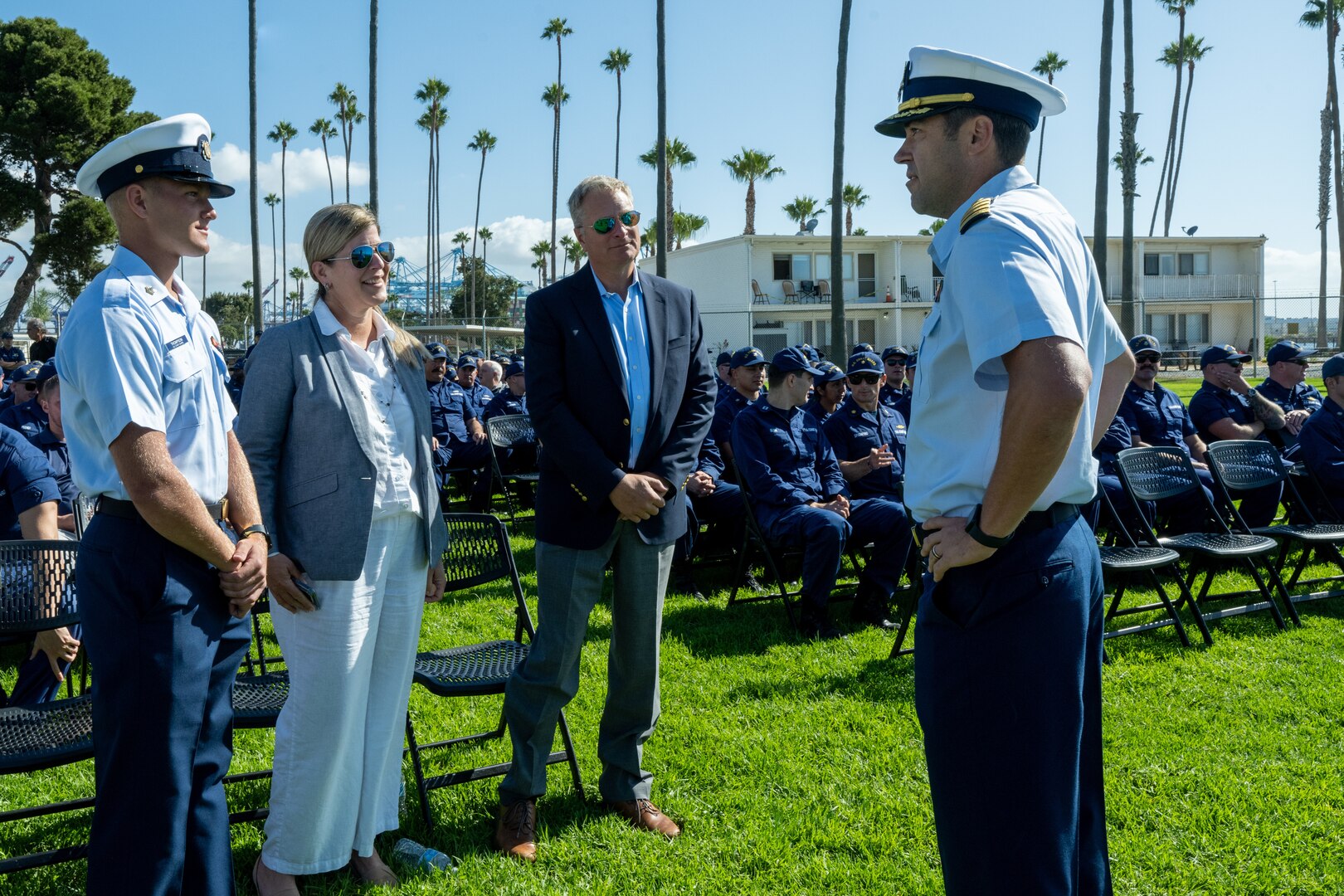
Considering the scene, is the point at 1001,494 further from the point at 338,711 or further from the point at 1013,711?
the point at 338,711

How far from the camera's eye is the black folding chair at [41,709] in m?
3.02

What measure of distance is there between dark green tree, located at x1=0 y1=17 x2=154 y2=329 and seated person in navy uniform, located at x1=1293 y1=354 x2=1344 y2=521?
31221 mm

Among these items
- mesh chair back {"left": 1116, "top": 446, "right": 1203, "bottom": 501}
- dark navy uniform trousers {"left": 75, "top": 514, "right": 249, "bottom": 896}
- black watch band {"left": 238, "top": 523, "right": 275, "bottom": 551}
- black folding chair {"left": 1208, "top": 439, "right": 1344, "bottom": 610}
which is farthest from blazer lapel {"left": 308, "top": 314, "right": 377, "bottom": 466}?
black folding chair {"left": 1208, "top": 439, "right": 1344, "bottom": 610}

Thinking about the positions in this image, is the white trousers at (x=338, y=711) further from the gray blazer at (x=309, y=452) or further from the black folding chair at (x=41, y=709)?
the black folding chair at (x=41, y=709)

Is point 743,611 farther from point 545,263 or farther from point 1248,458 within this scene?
point 545,263

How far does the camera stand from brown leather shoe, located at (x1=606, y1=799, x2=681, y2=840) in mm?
3576

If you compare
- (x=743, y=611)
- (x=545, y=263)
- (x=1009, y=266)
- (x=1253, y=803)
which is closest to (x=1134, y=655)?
(x=1253, y=803)

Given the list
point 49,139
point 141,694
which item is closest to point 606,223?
point 141,694

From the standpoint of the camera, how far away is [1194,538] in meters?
6.45

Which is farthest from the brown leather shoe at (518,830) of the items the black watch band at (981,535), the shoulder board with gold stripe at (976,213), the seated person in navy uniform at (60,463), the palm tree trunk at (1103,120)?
the palm tree trunk at (1103,120)

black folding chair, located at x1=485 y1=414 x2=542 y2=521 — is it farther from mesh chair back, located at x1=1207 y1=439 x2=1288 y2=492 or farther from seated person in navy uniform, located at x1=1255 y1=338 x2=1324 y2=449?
seated person in navy uniform, located at x1=1255 y1=338 x2=1324 y2=449

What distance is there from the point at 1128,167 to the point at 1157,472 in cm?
1727

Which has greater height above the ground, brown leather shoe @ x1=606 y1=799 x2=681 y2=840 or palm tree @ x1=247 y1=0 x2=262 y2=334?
palm tree @ x1=247 y1=0 x2=262 y2=334

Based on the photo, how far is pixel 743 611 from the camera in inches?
265
